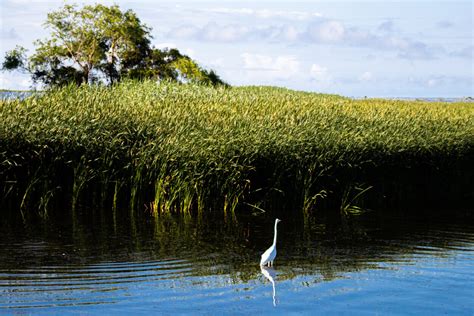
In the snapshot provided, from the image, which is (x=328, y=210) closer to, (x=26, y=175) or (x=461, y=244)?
(x=461, y=244)

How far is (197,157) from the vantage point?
17906 mm

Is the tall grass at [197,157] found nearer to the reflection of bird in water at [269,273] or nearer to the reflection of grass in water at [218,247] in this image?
the reflection of grass in water at [218,247]

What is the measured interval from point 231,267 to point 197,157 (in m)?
5.37

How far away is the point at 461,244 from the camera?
52.4 feet

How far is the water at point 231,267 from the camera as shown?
34.2 ft

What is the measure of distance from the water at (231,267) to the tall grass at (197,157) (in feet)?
3.10

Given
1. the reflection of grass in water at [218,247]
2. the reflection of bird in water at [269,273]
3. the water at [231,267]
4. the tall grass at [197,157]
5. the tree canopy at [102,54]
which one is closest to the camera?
the water at [231,267]

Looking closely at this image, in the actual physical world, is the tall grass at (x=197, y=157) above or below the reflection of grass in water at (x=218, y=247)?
above

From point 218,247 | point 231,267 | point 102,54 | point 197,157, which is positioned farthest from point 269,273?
point 102,54

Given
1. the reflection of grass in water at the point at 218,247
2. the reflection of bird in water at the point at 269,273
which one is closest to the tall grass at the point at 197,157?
the reflection of grass in water at the point at 218,247

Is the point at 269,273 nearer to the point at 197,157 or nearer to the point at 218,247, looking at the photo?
the point at 218,247

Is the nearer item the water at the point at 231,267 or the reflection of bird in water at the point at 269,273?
the water at the point at 231,267

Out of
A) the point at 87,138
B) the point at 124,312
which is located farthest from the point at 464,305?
the point at 87,138

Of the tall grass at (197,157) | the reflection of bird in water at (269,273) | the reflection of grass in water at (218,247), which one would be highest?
the tall grass at (197,157)
